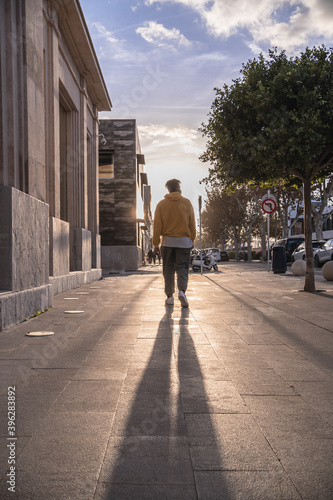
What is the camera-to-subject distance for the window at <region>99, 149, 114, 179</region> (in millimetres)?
28734

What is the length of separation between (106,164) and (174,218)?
22332 mm

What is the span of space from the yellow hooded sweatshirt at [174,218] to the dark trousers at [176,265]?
244mm

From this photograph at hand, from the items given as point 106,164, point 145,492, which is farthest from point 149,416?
point 106,164

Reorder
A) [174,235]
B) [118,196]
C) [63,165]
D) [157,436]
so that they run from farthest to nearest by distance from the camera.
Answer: [118,196] < [63,165] < [174,235] < [157,436]

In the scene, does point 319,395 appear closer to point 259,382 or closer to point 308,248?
point 259,382

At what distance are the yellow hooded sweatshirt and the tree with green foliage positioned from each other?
114 inches

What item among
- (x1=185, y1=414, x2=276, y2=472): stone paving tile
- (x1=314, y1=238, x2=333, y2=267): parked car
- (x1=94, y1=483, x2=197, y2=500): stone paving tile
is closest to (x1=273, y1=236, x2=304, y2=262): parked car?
(x1=314, y1=238, x2=333, y2=267): parked car

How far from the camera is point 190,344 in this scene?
4.51 meters

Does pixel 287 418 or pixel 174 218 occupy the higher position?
pixel 174 218

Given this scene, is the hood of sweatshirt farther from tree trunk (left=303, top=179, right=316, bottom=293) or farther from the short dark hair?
tree trunk (left=303, top=179, right=316, bottom=293)

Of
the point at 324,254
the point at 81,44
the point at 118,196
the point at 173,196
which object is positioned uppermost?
the point at 81,44

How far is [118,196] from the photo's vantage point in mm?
28469

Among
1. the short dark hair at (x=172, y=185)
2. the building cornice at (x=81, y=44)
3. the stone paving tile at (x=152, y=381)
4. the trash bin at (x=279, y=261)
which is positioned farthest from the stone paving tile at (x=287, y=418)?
the trash bin at (x=279, y=261)

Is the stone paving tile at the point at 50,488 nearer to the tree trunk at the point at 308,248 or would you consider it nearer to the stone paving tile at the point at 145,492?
the stone paving tile at the point at 145,492
